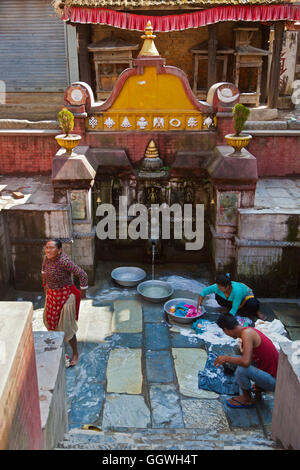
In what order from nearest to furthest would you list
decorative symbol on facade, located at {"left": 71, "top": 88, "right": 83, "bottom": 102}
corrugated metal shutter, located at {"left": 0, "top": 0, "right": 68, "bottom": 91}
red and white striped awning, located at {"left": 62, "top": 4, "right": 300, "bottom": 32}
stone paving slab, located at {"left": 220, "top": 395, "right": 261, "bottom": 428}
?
Result: 1. stone paving slab, located at {"left": 220, "top": 395, "right": 261, "bottom": 428}
2. decorative symbol on facade, located at {"left": 71, "top": 88, "right": 83, "bottom": 102}
3. red and white striped awning, located at {"left": 62, "top": 4, "right": 300, "bottom": 32}
4. corrugated metal shutter, located at {"left": 0, "top": 0, "right": 68, "bottom": 91}

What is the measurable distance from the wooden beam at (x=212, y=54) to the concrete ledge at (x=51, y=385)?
38.3 feet

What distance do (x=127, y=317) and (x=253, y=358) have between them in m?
2.92

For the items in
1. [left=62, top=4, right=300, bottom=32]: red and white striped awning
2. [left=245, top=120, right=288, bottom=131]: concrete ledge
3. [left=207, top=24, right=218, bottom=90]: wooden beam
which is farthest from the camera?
[left=207, top=24, right=218, bottom=90]: wooden beam

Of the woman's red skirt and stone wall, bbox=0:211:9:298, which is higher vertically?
the woman's red skirt

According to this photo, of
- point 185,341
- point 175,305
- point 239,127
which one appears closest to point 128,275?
point 175,305

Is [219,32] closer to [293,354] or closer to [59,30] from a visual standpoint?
[59,30]

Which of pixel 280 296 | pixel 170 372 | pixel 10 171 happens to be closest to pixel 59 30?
pixel 10 171

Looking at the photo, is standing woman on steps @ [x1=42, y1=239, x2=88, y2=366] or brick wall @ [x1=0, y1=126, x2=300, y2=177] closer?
standing woman on steps @ [x1=42, y1=239, x2=88, y2=366]

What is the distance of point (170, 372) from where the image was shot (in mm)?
6379

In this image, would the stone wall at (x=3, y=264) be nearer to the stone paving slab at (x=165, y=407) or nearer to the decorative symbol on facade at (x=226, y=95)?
the stone paving slab at (x=165, y=407)

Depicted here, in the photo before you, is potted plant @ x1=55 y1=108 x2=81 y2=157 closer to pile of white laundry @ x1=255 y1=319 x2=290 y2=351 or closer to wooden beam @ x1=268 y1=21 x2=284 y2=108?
pile of white laundry @ x1=255 y1=319 x2=290 y2=351

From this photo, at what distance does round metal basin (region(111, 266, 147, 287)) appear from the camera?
874 centimetres

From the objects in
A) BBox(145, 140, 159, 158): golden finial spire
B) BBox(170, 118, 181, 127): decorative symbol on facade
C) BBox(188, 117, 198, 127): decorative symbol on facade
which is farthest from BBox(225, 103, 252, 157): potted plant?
BBox(145, 140, 159, 158): golden finial spire

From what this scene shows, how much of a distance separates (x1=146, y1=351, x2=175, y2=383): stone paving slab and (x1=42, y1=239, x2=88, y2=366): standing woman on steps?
4.04 feet
